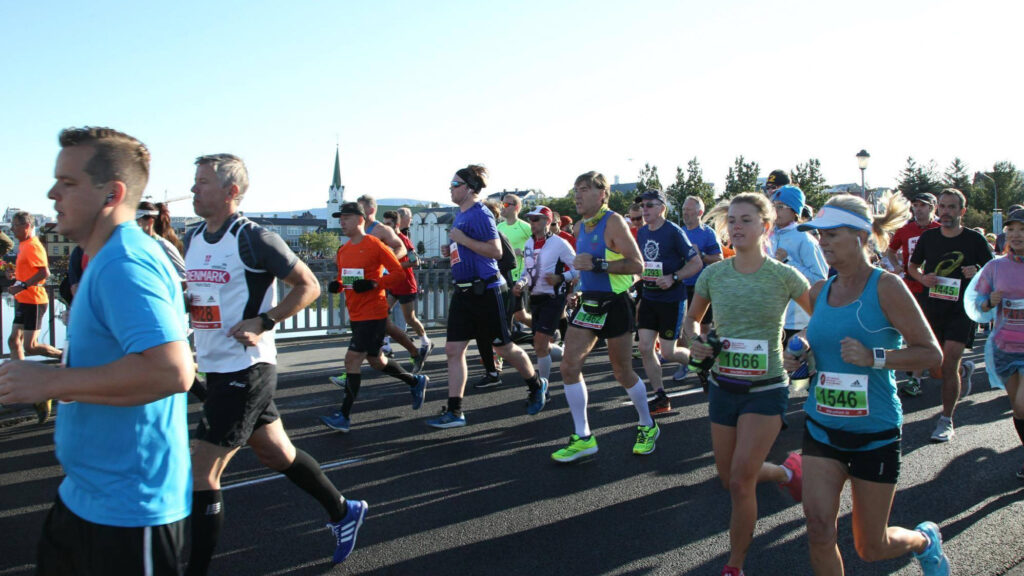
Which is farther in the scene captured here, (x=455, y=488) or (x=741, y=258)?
(x=455, y=488)

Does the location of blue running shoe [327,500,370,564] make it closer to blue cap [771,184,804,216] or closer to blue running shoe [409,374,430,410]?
blue running shoe [409,374,430,410]

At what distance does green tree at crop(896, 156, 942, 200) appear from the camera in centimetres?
6272

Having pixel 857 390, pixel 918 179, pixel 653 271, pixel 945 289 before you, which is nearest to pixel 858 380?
pixel 857 390

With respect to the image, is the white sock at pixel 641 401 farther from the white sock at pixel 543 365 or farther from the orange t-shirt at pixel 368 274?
the orange t-shirt at pixel 368 274

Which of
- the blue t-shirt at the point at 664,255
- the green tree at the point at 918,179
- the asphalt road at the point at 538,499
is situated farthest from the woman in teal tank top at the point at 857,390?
the green tree at the point at 918,179

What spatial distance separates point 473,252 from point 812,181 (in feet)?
155

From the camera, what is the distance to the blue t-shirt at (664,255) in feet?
23.0

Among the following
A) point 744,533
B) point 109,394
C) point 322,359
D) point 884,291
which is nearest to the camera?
point 109,394

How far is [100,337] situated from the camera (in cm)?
189

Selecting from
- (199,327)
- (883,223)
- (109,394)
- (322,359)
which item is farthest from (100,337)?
(322,359)

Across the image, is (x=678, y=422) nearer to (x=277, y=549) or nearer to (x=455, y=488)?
(x=455, y=488)

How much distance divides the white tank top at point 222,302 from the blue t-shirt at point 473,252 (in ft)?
9.54

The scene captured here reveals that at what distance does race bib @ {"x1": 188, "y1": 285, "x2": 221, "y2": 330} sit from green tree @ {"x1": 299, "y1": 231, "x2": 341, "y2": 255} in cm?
15624

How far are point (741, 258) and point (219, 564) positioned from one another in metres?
3.13
